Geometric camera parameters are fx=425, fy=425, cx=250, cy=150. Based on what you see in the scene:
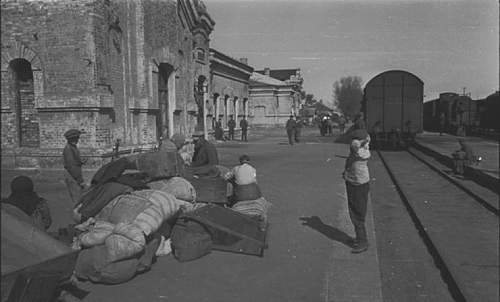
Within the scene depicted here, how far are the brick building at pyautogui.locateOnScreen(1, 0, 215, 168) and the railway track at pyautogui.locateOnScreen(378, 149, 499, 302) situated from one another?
4566mm

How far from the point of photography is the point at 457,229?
7676 millimetres

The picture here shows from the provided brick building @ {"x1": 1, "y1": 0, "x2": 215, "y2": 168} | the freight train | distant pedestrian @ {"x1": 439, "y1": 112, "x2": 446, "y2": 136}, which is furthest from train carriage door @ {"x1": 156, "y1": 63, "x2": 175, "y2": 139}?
distant pedestrian @ {"x1": 439, "y1": 112, "x2": 446, "y2": 136}

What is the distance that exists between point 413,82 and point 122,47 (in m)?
15.2

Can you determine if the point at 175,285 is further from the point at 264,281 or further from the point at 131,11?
the point at 131,11

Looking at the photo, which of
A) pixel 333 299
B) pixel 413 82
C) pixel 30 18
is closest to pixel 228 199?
pixel 333 299

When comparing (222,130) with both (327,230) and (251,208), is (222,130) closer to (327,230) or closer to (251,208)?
(327,230)

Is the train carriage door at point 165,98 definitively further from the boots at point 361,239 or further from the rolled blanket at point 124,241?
the rolled blanket at point 124,241

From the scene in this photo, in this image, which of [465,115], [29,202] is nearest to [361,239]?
[29,202]

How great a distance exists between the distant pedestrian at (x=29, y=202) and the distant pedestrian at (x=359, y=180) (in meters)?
3.41

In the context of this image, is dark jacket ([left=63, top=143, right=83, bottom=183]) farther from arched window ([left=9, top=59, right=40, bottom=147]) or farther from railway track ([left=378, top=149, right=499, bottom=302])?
railway track ([left=378, top=149, right=499, bottom=302])

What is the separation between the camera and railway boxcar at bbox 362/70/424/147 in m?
21.0

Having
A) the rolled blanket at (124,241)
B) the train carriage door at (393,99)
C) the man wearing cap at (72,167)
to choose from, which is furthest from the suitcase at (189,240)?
the train carriage door at (393,99)

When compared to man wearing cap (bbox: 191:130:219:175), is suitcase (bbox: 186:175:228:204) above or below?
below

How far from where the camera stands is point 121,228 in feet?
12.7
